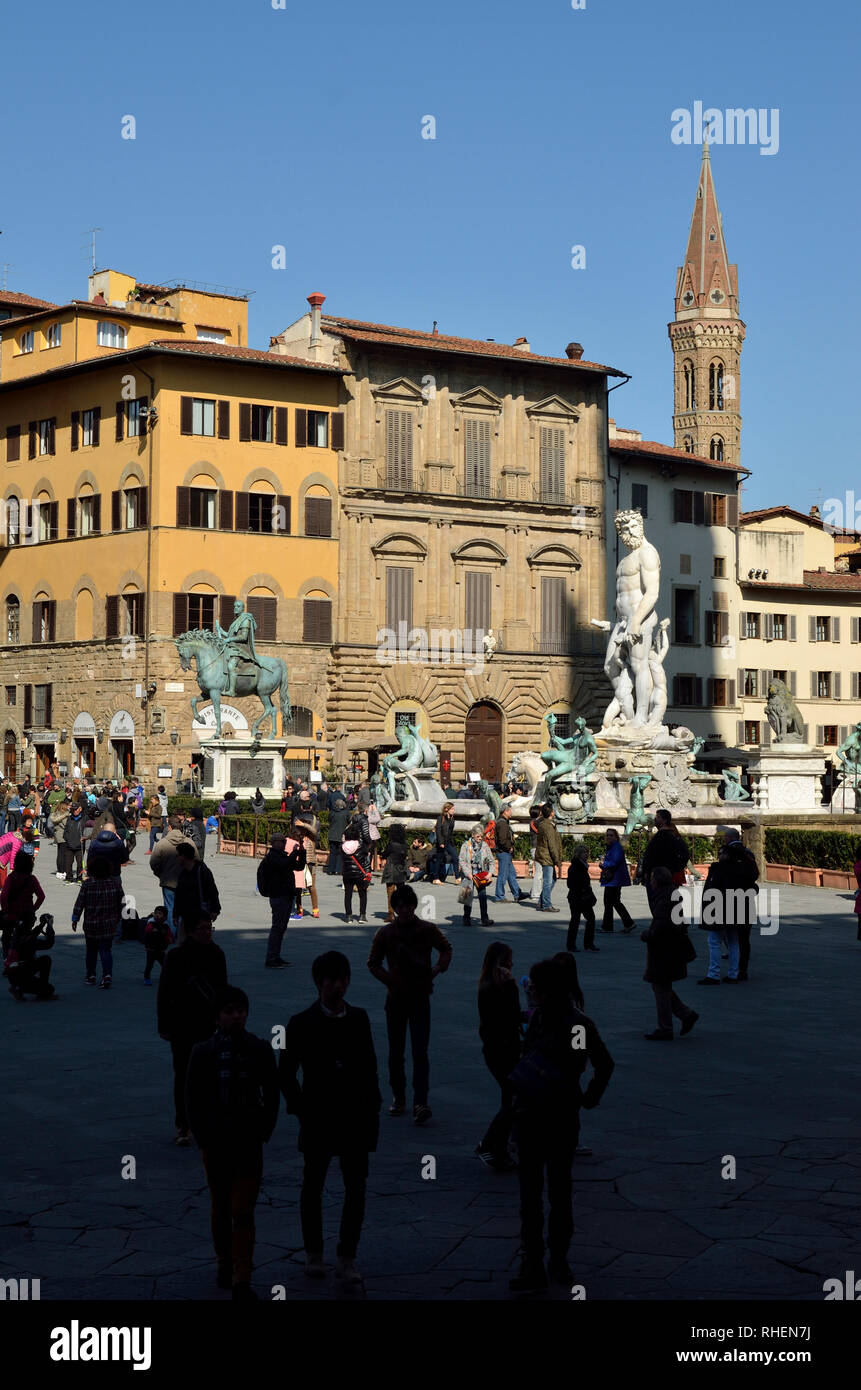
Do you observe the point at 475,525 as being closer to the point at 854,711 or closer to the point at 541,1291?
the point at 854,711

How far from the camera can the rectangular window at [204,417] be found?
53.9 meters

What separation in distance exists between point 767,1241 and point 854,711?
62.8m

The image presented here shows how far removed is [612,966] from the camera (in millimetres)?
16859

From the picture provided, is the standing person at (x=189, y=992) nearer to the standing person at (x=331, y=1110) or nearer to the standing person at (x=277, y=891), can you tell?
the standing person at (x=331, y=1110)

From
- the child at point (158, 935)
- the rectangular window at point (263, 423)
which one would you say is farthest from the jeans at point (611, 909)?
the rectangular window at point (263, 423)

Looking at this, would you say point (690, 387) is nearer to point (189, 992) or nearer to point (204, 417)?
point (204, 417)

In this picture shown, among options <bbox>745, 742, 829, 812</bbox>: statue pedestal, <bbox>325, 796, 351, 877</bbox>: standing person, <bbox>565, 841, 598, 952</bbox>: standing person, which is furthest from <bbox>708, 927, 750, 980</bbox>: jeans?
<bbox>745, 742, 829, 812</bbox>: statue pedestal

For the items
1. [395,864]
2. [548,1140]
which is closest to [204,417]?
[395,864]

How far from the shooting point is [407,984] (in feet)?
33.3

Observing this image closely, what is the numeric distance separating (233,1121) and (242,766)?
113 ft

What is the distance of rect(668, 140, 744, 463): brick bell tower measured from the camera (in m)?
105

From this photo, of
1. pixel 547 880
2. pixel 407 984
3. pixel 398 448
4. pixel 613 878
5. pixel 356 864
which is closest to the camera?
pixel 407 984

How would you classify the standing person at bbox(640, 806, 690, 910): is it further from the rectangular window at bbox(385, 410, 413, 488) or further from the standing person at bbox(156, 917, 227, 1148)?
the rectangular window at bbox(385, 410, 413, 488)

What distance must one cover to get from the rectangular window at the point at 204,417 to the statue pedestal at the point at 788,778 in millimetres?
24730
